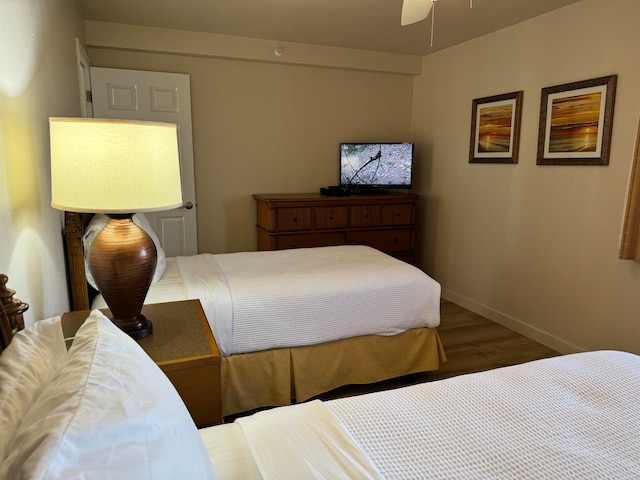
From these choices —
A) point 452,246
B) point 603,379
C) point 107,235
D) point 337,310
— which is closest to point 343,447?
point 603,379

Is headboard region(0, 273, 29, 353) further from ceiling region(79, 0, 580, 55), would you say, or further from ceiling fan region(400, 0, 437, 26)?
ceiling region(79, 0, 580, 55)

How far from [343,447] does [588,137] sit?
280 cm

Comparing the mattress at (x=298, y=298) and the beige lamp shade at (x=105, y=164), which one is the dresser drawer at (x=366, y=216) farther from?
the beige lamp shade at (x=105, y=164)

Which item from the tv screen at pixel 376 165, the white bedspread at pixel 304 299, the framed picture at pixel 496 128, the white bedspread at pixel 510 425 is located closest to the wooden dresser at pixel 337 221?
the tv screen at pixel 376 165

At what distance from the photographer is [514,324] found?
3611 millimetres

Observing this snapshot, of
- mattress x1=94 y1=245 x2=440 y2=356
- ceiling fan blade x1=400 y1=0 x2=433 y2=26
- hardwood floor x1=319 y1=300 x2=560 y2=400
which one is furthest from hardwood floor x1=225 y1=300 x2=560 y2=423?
ceiling fan blade x1=400 y1=0 x2=433 y2=26

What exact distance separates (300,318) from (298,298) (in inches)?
4.3

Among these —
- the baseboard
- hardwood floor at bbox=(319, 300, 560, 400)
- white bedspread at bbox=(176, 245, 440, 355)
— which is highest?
white bedspread at bbox=(176, 245, 440, 355)

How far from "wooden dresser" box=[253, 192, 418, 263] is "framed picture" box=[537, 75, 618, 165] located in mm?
1392

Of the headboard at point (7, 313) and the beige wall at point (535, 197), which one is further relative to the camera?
the beige wall at point (535, 197)

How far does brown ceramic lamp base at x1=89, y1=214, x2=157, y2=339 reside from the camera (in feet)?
4.91

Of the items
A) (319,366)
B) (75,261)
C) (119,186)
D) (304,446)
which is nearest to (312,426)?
(304,446)

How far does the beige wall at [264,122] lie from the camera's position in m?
4.05

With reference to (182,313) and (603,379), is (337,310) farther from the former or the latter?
(603,379)
